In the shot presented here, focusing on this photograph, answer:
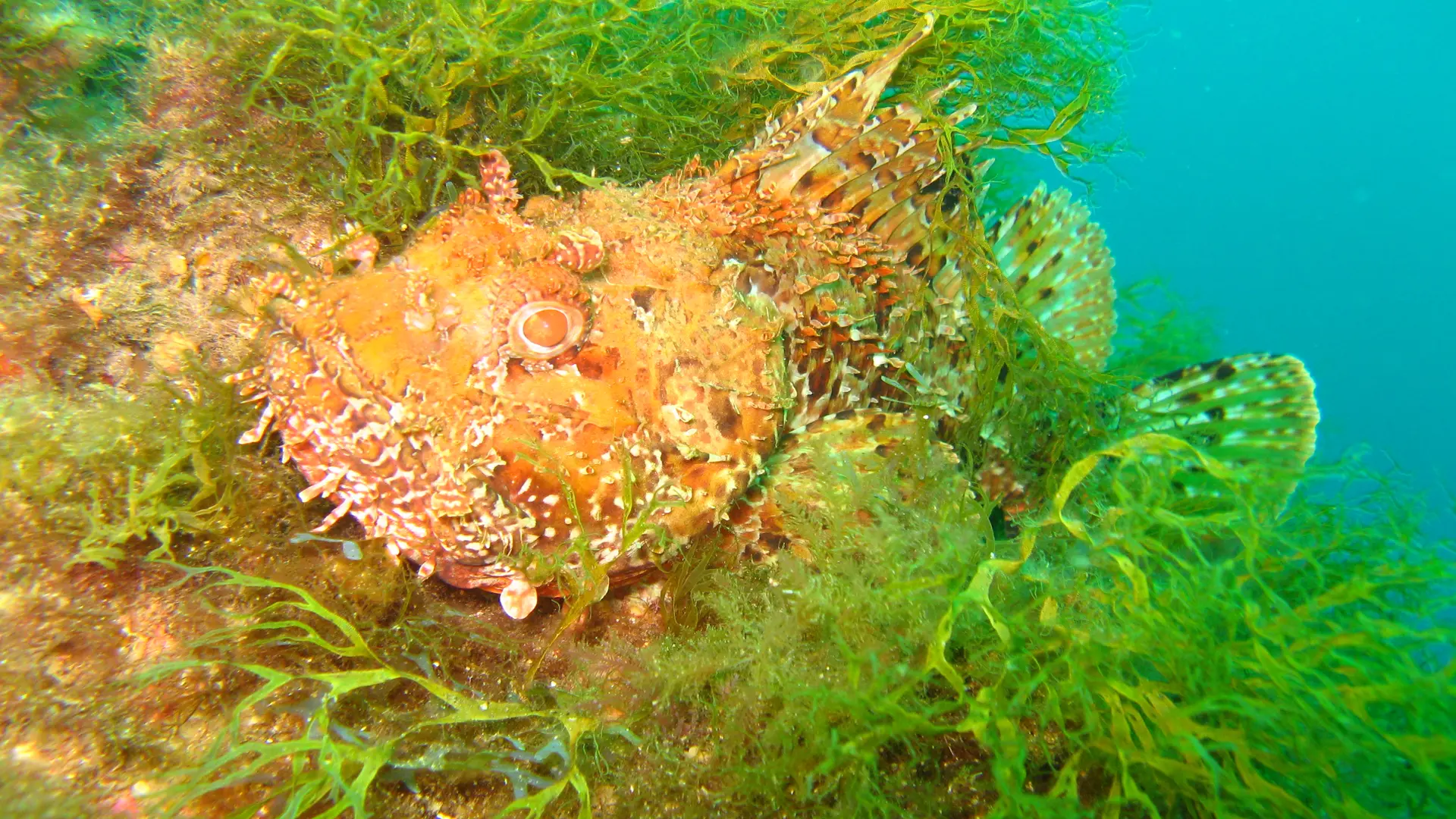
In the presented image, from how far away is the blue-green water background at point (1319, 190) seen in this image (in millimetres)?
65500

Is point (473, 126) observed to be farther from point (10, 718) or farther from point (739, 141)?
point (10, 718)

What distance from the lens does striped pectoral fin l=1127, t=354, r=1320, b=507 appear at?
17.6ft

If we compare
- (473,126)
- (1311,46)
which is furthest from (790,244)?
(1311,46)

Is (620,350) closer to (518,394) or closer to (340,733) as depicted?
(518,394)

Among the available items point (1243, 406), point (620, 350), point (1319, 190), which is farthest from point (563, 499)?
point (1319, 190)

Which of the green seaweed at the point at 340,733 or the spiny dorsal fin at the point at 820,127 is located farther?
the spiny dorsal fin at the point at 820,127

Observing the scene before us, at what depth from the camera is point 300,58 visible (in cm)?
371

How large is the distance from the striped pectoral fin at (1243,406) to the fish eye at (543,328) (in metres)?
4.54

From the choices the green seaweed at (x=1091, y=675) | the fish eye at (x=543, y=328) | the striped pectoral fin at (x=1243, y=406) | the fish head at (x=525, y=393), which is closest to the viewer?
the green seaweed at (x=1091, y=675)

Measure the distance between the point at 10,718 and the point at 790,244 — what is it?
382cm

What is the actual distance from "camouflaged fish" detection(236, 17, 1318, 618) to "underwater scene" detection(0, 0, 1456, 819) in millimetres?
22

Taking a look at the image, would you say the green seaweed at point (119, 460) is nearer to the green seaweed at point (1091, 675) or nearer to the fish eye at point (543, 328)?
the fish eye at point (543, 328)

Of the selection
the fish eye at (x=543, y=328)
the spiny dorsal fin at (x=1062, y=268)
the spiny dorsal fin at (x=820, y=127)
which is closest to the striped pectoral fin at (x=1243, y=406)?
the spiny dorsal fin at (x=1062, y=268)

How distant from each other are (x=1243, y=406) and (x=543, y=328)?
19.1 feet
